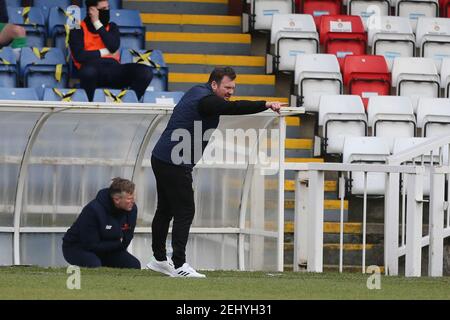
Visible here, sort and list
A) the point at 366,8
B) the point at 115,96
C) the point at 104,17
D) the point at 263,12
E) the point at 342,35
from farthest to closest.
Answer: the point at 366,8 < the point at 263,12 < the point at 342,35 < the point at 104,17 < the point at 115,96

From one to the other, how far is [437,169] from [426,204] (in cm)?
285

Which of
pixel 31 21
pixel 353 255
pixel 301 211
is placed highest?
pixel 31 21

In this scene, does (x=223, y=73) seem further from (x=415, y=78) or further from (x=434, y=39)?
(x=434, y=39)

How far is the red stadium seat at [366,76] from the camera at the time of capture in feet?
59.7

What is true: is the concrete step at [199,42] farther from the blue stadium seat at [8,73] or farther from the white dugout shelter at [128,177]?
the white dugout shelter at [128,177]

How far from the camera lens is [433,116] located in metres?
17.5

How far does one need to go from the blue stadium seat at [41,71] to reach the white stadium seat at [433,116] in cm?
429

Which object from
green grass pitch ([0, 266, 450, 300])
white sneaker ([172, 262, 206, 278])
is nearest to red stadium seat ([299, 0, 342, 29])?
green grass pitch ([0, 266, 450, 300])

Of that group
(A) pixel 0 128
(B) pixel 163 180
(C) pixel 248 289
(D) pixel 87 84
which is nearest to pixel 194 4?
(D) pixel 87 84

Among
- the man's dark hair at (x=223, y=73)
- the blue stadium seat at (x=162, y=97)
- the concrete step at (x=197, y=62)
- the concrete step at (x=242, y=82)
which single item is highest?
the concrete step at (x=197, y=62)

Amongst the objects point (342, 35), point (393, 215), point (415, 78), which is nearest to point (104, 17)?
point (342, 35)

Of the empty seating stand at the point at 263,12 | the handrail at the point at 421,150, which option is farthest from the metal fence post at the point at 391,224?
the empty seating stand at the point at 263,12

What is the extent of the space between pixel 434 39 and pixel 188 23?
324 centimetres
